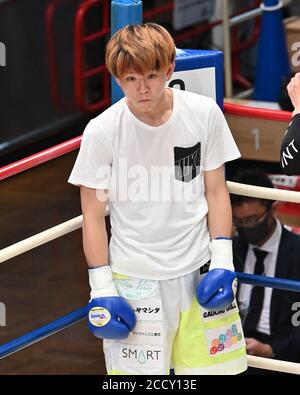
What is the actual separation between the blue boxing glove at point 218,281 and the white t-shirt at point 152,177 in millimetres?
49

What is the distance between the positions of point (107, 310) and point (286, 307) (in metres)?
1.50

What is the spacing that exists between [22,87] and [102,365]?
3.43 m

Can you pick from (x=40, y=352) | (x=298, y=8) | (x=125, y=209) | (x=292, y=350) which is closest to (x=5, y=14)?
(x=298, y=8)

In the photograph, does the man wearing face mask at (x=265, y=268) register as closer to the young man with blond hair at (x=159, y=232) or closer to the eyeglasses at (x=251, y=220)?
the eyeglasses at (x=251, y=220)

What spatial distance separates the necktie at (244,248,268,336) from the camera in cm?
460

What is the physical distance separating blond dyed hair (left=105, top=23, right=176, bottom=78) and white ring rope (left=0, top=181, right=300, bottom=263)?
594 millimetres

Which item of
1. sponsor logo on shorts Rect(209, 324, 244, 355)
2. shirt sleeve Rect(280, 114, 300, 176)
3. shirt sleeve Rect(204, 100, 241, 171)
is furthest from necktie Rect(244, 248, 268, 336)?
shirt sleeve Rect(280, 114, 300, 176)

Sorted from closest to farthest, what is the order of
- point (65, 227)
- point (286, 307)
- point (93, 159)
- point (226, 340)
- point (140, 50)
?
point (140, 50) < point (93, 159) < point (226, 340) < point (65, 227) < point (286, 307)

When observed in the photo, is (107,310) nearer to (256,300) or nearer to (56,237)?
(56,237)

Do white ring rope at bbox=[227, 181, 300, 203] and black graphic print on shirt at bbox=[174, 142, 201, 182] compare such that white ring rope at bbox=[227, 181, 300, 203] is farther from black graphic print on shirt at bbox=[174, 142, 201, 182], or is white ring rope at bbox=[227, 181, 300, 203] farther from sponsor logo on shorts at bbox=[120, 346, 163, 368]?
sponsor logo on shorts at bbox=[120, 346, 163, 368]

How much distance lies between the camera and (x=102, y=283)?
3229 millimetres

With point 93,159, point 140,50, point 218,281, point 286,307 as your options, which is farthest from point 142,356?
point 286,307

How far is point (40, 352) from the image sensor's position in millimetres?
5371
